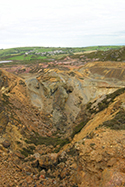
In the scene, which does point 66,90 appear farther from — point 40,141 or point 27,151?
point 27,151

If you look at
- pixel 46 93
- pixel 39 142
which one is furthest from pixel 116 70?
pixel 39 142

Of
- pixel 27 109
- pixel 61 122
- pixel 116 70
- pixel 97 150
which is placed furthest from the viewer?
pixel 116 70

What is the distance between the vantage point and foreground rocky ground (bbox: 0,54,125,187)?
26.8ft

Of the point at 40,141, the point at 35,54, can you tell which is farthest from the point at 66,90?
the point at 35,54

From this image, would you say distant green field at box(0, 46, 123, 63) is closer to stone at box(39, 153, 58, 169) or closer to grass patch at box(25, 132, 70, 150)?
grass patch at box(25, 132, 70, 150)

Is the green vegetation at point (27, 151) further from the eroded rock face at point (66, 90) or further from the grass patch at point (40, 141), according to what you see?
the eroded rock face at point (66, 90)

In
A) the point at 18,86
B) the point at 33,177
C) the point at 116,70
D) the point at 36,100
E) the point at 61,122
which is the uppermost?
the point at 116,70

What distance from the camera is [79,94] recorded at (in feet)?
106

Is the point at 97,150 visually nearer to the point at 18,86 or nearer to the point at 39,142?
the point at 39,142

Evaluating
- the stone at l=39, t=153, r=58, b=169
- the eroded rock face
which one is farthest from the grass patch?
the eroded rock face

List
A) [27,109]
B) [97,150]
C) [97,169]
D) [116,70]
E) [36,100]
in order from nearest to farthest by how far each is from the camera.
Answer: [97,169] → [97,150] → [27,109] → [36,100] → [116,70]

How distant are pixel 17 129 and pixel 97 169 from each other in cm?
1126

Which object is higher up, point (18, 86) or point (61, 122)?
point (18, 86)

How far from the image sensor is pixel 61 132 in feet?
74.3
